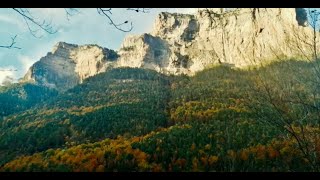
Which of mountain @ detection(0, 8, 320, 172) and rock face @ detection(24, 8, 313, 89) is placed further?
rock face @ detection(24, 8, 313, 89)

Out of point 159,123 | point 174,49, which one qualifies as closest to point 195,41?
point 174,49

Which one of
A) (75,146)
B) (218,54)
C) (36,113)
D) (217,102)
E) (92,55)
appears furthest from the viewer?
(92,55)

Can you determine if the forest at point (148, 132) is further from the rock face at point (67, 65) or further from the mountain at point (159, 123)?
the rock face at point (67, 65)

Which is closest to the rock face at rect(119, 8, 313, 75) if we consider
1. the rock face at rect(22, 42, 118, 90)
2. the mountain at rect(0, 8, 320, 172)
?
the mountain at rect(0, 8, 320, 172)

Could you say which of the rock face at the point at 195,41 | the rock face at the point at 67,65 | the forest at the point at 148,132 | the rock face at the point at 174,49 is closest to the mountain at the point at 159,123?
the forest at the point at 148,132

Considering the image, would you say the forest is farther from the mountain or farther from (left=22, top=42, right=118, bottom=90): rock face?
(left=22, top=42, right=118, bottom=90): rock face

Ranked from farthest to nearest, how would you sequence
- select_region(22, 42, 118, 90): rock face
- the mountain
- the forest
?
select_region(22, 42, 118, 90): rock face → the forest → the mountain

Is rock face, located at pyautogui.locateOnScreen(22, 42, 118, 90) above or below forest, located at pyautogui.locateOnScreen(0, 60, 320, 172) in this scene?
above

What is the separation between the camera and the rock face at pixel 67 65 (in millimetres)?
149500

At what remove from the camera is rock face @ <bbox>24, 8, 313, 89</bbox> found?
115750mm
